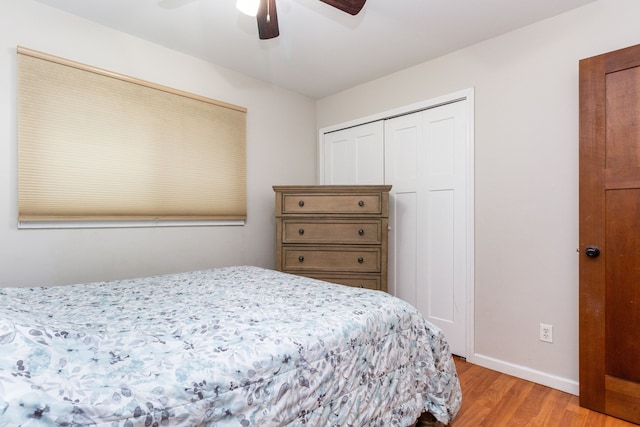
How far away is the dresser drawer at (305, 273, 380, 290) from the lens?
2.67 m

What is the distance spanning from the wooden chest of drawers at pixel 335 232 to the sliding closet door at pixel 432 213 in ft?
1.19

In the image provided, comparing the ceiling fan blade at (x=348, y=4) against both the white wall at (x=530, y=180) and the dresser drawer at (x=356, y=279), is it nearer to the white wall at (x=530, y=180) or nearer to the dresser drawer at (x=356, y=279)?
the white wall at (x=530, y=180)

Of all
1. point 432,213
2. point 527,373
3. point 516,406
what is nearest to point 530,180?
point 432,213

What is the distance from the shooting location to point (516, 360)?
2283mm

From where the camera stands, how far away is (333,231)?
275cm

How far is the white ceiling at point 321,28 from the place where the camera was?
205 cm

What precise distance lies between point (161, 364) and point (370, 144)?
8.91ft

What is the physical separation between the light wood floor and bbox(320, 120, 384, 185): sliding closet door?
1778mm

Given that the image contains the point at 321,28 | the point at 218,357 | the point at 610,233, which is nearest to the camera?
the point at 218,357

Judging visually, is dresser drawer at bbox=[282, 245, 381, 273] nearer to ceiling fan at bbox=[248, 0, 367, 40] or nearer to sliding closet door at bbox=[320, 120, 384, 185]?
sliding closet door at bbox=[320, 120, 384, 185]

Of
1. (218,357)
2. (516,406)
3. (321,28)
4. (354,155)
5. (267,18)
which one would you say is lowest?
(516,406)

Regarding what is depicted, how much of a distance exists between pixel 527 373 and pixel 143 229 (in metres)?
2.86

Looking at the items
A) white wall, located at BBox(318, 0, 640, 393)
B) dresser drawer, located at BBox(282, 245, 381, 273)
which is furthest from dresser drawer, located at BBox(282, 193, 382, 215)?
white wall, located at BBox(318, 0, 640, 393)

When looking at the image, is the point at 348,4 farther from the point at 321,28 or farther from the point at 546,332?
the point at 546,332
